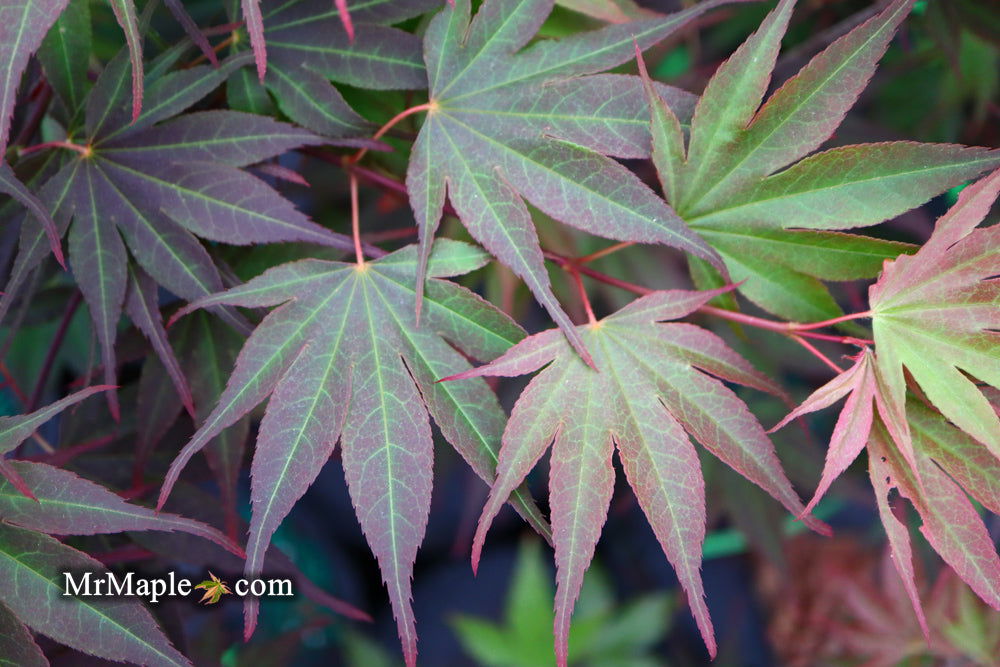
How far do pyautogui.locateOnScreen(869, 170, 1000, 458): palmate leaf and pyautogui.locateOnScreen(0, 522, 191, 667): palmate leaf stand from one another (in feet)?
1.53

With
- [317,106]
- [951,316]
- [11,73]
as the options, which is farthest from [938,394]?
[11,73]

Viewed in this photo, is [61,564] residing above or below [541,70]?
below

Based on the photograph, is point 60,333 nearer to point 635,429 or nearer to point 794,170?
point 635,429

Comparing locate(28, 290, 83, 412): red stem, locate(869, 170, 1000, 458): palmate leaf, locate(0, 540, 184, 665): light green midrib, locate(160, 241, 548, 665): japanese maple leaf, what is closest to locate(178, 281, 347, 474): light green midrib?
locate(160, 241, 548, 665): japanese maple leaf

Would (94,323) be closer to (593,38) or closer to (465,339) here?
(465,339)

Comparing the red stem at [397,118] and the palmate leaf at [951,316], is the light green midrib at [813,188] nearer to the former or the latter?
the palmate leaf at [951,316]

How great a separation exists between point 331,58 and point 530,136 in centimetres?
16

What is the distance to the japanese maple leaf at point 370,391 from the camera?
44 cm

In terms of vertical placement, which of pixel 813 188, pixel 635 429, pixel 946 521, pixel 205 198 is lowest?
pixel 946 521

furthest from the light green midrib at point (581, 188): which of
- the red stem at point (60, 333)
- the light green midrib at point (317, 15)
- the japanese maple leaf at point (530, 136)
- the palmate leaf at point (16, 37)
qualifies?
the red stem at point (60, 333)

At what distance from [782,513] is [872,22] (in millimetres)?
710

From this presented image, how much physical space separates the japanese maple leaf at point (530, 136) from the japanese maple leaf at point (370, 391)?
0.04 metres

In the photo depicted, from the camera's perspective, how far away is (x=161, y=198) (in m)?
0.50

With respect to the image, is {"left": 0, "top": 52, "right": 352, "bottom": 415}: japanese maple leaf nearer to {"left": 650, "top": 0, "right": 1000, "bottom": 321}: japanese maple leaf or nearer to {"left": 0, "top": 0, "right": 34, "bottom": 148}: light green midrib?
{"left": 0, "top": 0, "right": 34, "bottom": 148}: light green midrib
